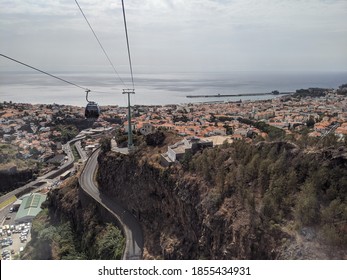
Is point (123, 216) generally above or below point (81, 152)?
above

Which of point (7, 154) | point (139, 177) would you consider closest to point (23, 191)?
point (7, 154)

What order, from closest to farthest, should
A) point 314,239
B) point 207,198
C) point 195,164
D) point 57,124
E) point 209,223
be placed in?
point 314,239 < point 209,223 < point 207,198 < point 195,164 < point 57,124

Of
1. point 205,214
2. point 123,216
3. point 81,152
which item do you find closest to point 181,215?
point 205,214

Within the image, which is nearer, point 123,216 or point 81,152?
point 123,216

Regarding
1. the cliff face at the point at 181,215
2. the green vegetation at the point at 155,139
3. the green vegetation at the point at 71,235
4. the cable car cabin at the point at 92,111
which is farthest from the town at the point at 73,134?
the cable car cabin at the point at 92,111

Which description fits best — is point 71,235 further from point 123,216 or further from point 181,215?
point 181,215

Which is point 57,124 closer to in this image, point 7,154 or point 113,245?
point 7,154
